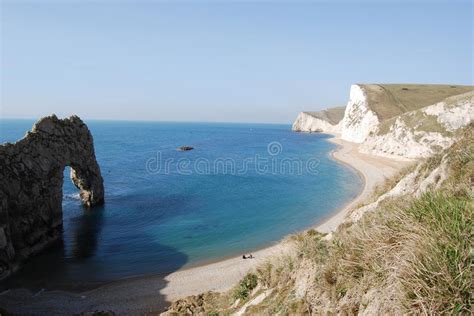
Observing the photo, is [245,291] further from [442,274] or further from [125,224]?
[125,224]

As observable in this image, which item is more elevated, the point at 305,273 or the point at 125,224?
the point at 305,273

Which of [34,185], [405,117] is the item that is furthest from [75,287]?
[405,117]

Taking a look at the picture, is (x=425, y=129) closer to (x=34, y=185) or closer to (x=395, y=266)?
(x=34, y=185)

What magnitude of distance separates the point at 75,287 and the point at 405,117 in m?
80.4

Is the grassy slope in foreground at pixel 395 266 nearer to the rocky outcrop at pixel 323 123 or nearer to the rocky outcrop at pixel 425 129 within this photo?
the rocky outcrop at pixel 425 129

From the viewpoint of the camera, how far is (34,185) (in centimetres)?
2989

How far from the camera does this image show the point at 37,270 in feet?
83.1

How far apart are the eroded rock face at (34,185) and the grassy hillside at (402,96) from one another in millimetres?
90473

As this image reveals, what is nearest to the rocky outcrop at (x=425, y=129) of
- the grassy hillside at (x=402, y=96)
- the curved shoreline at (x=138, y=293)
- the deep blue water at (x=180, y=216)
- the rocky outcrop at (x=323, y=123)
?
the deep blue water at (x=180, y=216)

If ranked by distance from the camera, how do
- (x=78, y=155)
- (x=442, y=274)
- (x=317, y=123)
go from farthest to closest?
(x=317, y=123), (x=78, y=155), (x=442, y=274)

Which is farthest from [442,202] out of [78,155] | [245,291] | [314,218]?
[78,155]

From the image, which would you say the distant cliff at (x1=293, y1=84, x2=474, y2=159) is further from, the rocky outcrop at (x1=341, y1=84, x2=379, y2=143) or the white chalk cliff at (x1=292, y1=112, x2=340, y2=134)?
the white chalk cliff at (x1=292, y1=112, x2=340, y2=134)

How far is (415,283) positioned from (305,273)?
3.87 meters

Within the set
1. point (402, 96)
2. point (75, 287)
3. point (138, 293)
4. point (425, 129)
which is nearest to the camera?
point (138, 293)
